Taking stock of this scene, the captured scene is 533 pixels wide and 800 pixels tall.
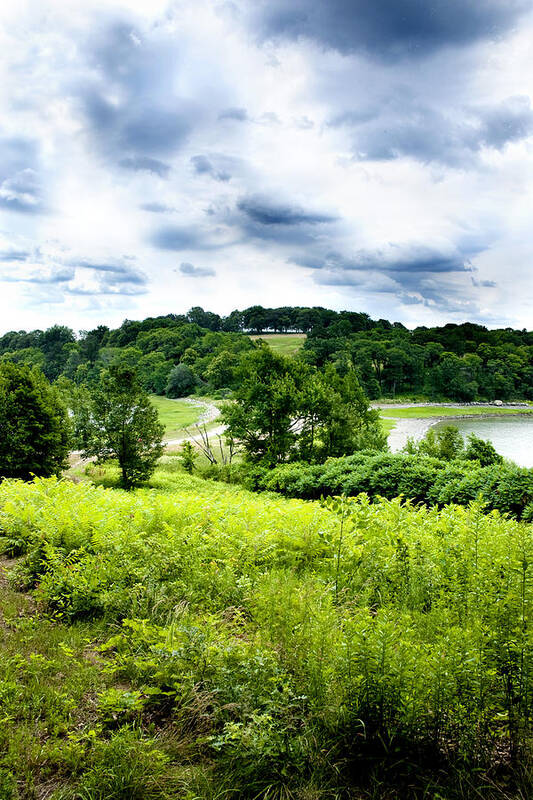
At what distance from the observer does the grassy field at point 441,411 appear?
77494 mm

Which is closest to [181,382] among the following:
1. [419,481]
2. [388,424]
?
[388,424]

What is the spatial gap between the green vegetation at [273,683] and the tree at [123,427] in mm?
21542

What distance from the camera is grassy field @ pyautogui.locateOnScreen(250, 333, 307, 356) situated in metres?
118

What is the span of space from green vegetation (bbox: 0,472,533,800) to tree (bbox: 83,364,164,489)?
2154cm

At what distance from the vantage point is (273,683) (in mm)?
3219

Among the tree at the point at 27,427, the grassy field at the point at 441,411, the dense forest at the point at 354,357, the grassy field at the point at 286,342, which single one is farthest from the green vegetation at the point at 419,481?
the grassy field at the point at 286,342

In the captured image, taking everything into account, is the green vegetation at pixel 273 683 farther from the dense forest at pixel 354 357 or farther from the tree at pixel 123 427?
the dense forest at pixel 354 357

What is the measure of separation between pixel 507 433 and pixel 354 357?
40.2m

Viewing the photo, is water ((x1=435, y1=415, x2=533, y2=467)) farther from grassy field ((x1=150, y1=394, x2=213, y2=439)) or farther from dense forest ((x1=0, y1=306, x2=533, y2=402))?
grassy field ((x1=150, y1=394, x2=213, y2=439))

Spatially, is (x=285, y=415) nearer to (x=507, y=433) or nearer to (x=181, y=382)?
(x=507, y=433)

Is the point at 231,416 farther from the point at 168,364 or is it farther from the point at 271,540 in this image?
the point at 168,364

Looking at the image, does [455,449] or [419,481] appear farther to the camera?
[455,449]

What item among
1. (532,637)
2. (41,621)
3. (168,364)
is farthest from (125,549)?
(168,364)

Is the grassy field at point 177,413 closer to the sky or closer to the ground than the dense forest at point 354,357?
closer to the ground
